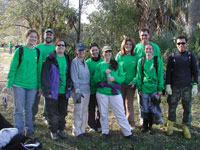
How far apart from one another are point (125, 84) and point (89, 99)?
0.90 metres

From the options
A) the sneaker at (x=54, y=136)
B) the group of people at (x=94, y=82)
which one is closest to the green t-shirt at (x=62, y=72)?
the group of people at (x=94, y=82)

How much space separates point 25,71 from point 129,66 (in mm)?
2176

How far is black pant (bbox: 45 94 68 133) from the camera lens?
3733mm

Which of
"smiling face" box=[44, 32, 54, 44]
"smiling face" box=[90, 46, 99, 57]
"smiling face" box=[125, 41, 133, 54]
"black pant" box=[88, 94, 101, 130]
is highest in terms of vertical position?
"smiling face" box=[44, 32, 54, 44]

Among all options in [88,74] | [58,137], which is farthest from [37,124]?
[88,74]

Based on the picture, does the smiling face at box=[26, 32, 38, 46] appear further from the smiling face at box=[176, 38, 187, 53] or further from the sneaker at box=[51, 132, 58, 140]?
the smiling face at box=[176, 38, 187, 53]

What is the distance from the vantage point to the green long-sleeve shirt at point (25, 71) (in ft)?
11.4

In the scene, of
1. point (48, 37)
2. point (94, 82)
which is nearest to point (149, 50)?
point (94, 82)

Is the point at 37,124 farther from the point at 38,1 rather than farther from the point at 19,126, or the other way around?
the point at 38,1

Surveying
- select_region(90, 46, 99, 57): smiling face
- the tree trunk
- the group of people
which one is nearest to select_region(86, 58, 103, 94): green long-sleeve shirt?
the group of people

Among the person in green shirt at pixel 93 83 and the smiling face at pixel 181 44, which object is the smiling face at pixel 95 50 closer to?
the person in green shirt at pixel 93 83

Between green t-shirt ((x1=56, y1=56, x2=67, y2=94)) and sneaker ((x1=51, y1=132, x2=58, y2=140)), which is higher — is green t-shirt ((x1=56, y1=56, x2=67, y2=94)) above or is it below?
above

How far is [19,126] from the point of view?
3703mm

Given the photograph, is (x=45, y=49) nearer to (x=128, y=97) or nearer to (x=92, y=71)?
(x=92, y=71)
